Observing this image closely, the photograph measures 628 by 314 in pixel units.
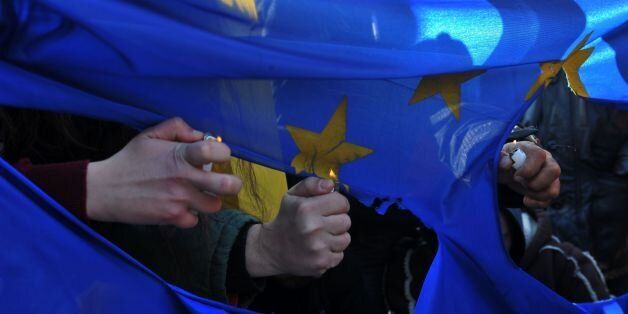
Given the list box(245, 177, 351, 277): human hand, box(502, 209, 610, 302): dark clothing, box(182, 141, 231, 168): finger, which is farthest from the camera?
box(502, 209, 610, 302): dark clothing

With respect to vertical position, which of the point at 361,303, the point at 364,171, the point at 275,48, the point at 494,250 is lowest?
the point at 361,303

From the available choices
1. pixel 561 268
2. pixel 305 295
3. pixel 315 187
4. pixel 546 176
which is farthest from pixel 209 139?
pixel 561 268

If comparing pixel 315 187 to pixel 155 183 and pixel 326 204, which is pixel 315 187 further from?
pixel 155 183

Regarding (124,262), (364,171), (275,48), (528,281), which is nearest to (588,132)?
(528,281)

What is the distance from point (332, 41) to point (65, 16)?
11.5 inches

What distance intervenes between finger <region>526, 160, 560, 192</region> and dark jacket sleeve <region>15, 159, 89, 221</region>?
62 centimetres

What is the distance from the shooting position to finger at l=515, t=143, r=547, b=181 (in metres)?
0.97

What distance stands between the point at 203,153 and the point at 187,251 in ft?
0.77

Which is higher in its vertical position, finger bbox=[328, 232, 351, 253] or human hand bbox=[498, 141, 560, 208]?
human hand bbox=[498, 141, 560, 208]

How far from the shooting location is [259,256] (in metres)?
0.90

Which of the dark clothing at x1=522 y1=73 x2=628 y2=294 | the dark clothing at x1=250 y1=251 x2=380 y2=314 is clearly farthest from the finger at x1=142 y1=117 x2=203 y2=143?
the dark clothing at x1=522 y1=73 x2=628 y2=294

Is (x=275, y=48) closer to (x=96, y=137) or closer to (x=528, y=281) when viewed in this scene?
(x=96, y=137)

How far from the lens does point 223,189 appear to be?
707 millimetres

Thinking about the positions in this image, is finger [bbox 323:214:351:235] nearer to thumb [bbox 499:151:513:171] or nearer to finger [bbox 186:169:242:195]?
finger [bbox 186:169:242:195]
